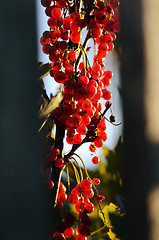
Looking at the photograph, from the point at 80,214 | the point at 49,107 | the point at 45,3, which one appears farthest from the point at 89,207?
the point at 45,3

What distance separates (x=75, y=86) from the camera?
0.96 ft

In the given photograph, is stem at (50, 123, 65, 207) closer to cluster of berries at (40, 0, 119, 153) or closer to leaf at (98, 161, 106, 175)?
cluster of berries at (40, 0, 119, 153)

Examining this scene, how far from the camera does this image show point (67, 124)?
0.93ft

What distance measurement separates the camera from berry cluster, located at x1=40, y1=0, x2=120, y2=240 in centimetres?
29

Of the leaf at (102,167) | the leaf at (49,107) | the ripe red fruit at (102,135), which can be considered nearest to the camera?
the leaf at (49,107)

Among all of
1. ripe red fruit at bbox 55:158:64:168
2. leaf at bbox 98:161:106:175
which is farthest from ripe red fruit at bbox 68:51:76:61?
leaf at bbox 98:161:106:175

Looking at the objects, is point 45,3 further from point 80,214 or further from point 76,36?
point 80,214

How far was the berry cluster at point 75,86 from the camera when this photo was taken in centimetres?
29

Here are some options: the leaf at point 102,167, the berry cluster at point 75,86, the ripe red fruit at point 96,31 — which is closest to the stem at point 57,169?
the berry cluster at point 75,86

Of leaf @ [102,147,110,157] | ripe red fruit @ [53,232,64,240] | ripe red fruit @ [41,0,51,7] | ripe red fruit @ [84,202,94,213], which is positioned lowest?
leaf @ [102,147,110,157]

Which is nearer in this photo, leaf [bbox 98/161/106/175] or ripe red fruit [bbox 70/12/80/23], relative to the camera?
ripe red fruit [bbox 70/12/80/23]

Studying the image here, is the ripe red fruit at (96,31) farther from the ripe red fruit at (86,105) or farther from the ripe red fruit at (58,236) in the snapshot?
the ripe red fruit at (58,236)
